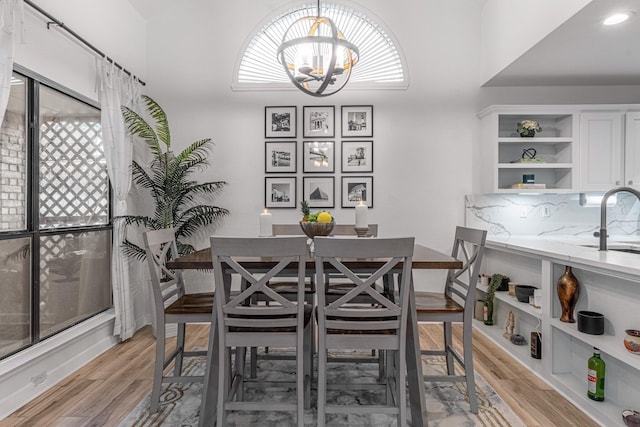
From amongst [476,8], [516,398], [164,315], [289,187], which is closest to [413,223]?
[289,187]

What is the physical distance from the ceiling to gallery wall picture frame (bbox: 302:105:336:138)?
63.2 inches

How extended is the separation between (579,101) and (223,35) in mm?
3646

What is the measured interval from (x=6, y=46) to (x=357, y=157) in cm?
279

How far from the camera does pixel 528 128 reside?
3588 mm

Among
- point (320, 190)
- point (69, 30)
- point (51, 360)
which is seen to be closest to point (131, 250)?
point (51, 360)

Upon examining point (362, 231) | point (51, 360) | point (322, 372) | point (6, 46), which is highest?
point (6, 46)

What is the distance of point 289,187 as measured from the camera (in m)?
3.93

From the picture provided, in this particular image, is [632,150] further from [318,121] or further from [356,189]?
[318,121]

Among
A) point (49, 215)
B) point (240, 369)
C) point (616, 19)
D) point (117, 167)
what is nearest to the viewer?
point (240, 369)

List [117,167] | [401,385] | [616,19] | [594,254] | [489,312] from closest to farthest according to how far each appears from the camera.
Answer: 1. [401,385]
2. [594,254]
3. [616,19]
4. [117,167]
5. [489,312]

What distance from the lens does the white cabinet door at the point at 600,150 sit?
11.6ft

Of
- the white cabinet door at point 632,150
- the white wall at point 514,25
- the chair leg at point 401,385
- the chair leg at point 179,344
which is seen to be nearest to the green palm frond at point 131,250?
the chair leg at point 179,344

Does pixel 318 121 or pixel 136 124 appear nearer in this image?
pixel 136 124

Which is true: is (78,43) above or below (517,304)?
above
